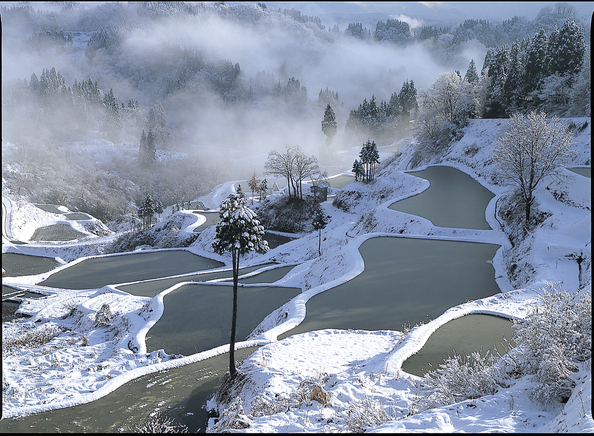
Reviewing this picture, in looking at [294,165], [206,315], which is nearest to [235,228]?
[206,315]

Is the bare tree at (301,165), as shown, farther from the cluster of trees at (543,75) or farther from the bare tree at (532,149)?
the bare tree at (532,149)

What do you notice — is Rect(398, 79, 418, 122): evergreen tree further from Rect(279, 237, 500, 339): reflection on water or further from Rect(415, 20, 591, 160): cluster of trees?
Rect(279, 237, 500, 339): reflection on water

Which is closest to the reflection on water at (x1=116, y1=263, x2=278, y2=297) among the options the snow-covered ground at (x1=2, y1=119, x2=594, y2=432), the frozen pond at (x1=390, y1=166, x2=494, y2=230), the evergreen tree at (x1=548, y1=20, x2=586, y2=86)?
the snow-covered ground at (x1=2, y1=119, x2=594, y2=432)

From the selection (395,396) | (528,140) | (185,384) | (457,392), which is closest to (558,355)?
(457,392)

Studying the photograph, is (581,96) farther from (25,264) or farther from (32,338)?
(25,264)

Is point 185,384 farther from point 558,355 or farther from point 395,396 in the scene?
point 558,355

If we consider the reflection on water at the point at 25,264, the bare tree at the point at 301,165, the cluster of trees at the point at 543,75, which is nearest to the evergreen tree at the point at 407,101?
the cluster of trees at the point at 543,75
